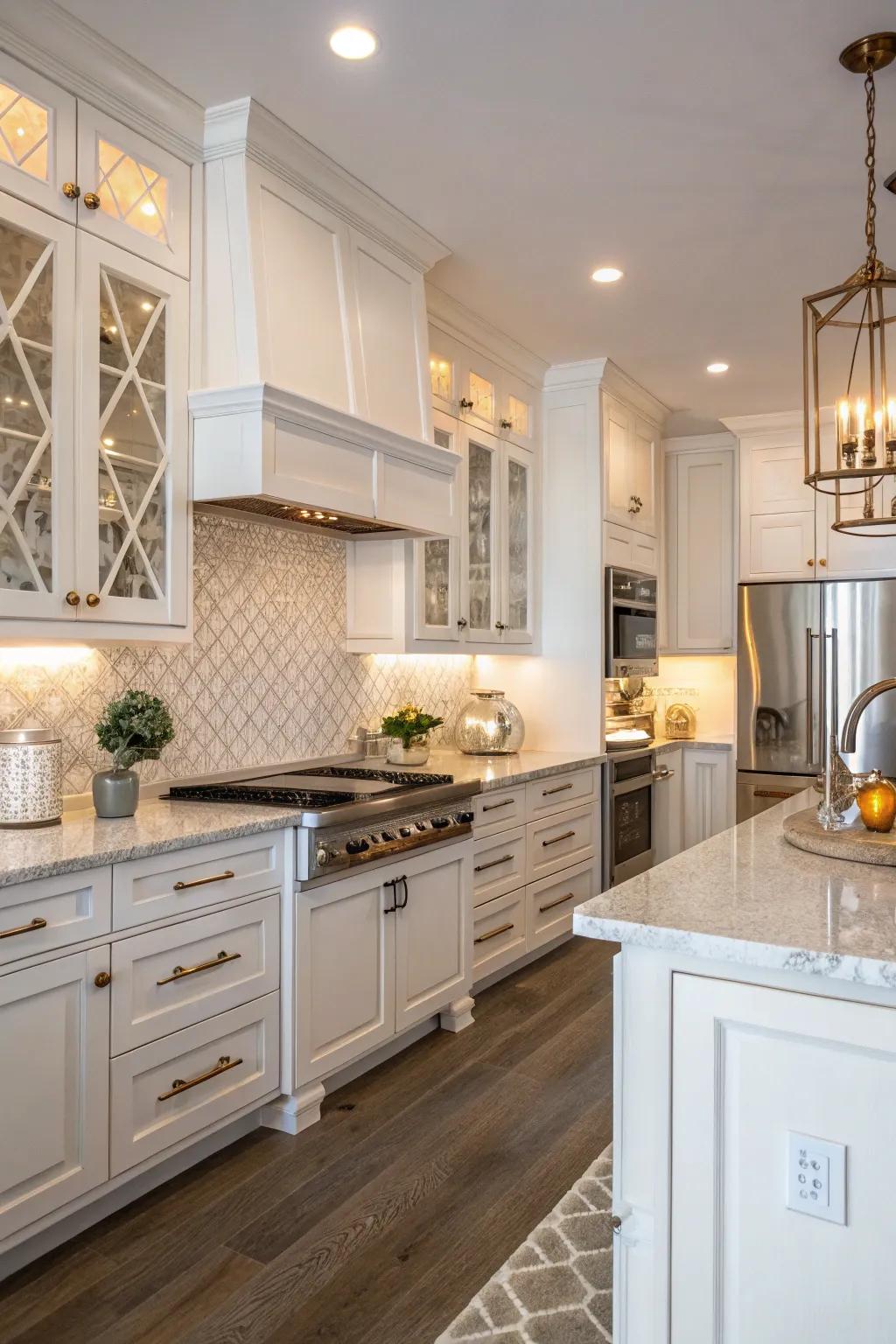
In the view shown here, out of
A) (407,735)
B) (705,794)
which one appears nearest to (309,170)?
(407,735)

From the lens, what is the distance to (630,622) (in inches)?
205

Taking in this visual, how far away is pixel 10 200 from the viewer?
220 cm

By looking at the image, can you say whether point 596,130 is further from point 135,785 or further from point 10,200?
point 135,785

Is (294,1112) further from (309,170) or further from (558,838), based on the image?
(309,170)

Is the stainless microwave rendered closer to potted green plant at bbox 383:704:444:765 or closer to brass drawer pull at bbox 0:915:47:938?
potted green plant at bbox 383:704:444:765

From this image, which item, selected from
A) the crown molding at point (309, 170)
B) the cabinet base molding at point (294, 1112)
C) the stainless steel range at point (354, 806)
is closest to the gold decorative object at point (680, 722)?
the stainless steel range at point (354, 806)

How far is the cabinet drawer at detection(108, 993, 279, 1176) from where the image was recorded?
7.23 feet

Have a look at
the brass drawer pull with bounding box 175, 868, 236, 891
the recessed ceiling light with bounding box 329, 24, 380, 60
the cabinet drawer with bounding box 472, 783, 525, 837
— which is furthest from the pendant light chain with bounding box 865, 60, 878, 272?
the cabinet drawer with bounding box 472, 783, 525, 837

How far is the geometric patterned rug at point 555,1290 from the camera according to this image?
1906mm

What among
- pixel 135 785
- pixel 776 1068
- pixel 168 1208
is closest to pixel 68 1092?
pixel 168 1208

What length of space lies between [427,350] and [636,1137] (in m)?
2.83

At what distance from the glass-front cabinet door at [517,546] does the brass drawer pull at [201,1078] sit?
8.32 feet

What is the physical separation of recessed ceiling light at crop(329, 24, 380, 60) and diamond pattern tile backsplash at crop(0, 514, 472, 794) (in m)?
1.40

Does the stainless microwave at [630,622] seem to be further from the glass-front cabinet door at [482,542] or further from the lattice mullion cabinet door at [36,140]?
the lattice mullion cabinet door at [36,140]
